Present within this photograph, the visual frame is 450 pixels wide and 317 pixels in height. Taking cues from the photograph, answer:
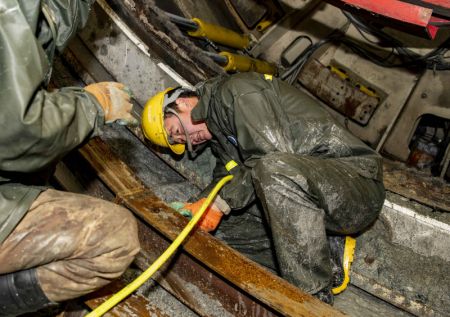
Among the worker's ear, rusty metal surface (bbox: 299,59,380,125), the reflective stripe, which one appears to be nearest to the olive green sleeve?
the worker's ear

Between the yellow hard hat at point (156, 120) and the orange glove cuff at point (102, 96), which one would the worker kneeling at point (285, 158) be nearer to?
the yellow hard hat at point (156, 120)

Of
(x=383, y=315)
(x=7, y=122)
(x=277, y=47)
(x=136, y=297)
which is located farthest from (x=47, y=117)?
(x=277, y=47)

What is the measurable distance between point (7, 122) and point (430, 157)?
4.00 metres

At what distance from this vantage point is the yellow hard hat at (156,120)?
8.87 feet

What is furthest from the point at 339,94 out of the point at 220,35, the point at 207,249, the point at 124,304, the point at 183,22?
the point at 124,304

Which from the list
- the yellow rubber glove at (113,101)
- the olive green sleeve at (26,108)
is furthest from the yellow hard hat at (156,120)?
the olive green sleeve at (26,108)

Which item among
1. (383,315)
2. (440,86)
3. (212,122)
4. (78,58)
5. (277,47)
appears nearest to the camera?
(383,315)

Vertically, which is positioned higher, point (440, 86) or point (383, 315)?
point (440, 86)

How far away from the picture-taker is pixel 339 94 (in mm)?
4348

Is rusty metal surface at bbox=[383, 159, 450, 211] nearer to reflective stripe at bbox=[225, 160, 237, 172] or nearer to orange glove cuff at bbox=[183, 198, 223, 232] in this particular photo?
reflective stripe at bbox=[225, 160, 237, 172]

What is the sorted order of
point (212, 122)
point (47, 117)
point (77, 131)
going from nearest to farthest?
point (47, 117)
point (77, 131)
point (212, 122)

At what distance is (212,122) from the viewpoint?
2.74m

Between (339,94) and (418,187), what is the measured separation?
63.8 inches

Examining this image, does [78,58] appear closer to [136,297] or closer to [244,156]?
[244,156]
